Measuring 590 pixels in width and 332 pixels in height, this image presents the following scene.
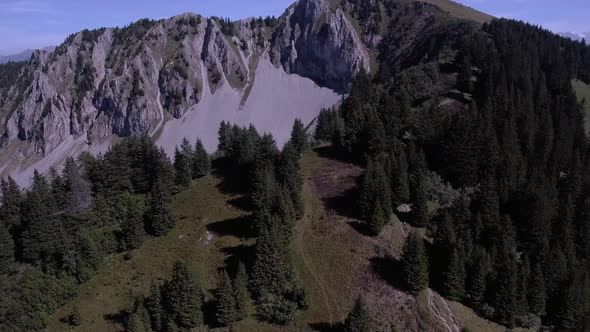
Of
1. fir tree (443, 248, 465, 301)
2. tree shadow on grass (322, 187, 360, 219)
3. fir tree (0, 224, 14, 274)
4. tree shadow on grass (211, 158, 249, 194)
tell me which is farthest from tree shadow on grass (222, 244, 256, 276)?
fir tree (0, 224, 14, 274)

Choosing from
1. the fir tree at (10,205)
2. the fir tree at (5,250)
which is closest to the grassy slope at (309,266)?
the fir tree at (5,250)

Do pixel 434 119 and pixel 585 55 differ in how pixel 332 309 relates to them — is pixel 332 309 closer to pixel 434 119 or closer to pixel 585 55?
pixel 434 119

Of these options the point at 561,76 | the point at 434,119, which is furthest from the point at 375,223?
the point at 561,76

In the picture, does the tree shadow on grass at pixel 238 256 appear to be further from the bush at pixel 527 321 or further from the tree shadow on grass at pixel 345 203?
the bush at pixel 527 321

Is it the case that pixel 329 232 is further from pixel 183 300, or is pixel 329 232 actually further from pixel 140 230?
pixel 140 230

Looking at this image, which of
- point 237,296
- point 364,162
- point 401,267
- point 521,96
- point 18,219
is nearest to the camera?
point 237,296

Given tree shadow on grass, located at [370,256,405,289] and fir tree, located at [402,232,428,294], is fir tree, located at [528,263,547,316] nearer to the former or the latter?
fir tree, located at [402,232,428,294]

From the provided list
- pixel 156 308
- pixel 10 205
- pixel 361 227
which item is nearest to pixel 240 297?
pixel 156 308
